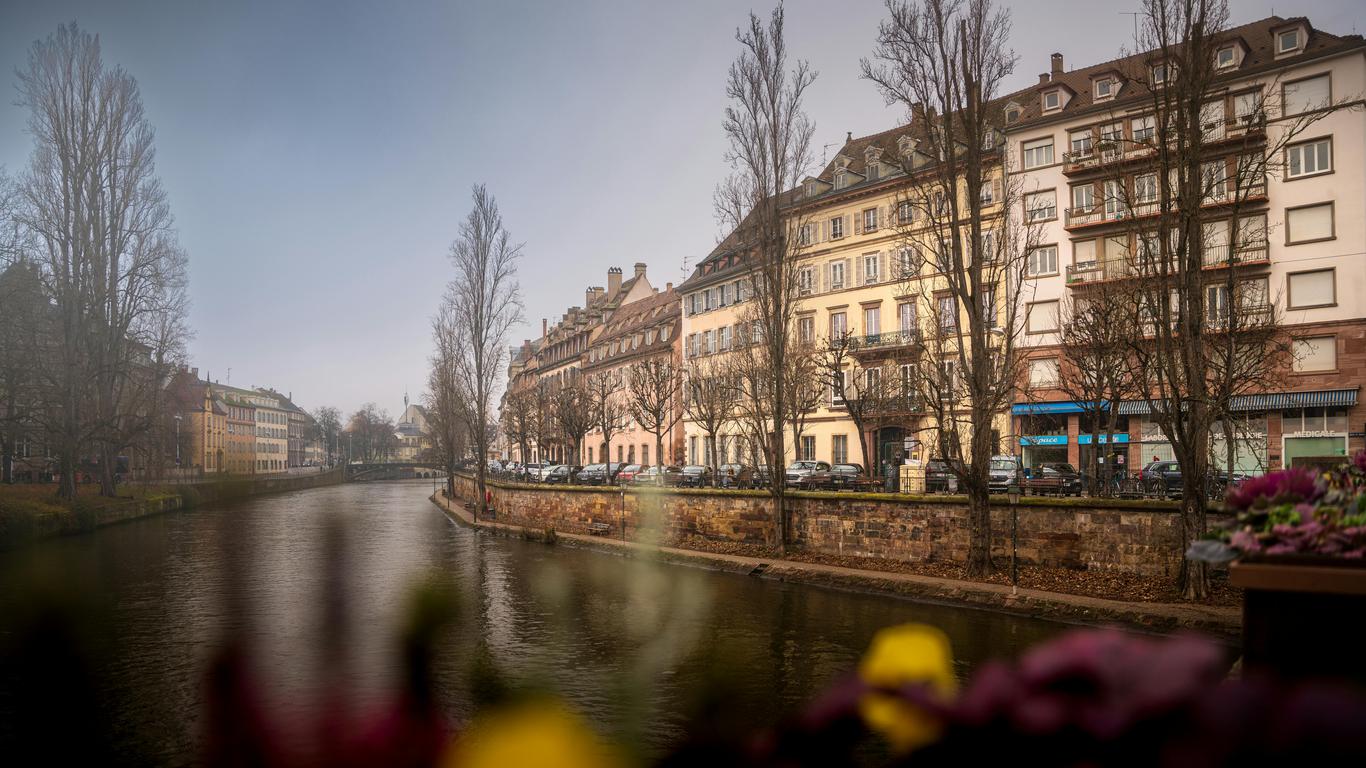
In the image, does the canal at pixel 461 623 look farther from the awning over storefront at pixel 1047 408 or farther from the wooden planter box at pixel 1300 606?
the awning over storefront at pixel 1047 408

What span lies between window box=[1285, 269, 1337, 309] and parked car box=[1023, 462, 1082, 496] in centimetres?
1128

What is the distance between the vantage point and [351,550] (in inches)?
65.3

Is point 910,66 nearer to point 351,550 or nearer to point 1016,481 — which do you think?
point 1016,481

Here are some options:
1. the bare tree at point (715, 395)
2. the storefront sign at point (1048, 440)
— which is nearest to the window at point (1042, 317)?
the storefront sign at point (1048, 440)

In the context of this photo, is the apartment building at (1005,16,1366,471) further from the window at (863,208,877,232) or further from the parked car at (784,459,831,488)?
the window at (863,208,877,232)

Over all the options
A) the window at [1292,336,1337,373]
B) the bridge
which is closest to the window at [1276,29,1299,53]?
the window at [1292,336,1337,373]

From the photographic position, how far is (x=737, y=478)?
36.3 meters

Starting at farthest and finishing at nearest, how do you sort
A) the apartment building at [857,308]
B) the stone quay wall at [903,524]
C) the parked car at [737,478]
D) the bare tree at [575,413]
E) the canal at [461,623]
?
the bare tree at [575,413]
the apartment building at [857,308]
the parked car at [737,478]
the stone quay wall at [903,524]
the canal at [461,623]

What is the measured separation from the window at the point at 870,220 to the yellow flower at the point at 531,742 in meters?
46.1

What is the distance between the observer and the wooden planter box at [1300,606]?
118cm

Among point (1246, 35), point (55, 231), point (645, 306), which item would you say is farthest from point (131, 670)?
point (645, 306)

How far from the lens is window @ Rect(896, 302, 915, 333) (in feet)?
140

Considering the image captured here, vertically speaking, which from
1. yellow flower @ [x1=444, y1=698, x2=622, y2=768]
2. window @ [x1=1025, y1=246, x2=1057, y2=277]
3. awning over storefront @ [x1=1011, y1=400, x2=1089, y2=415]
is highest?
window @ [x1=1025, y1=246, x2=1057, y2=277]

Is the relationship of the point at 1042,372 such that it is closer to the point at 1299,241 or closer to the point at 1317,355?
the point at 1317,355
